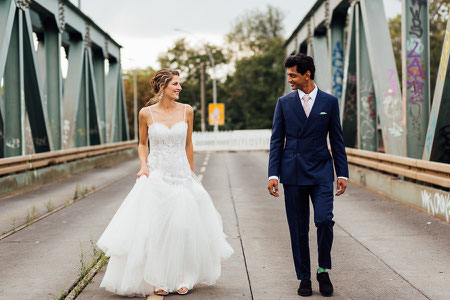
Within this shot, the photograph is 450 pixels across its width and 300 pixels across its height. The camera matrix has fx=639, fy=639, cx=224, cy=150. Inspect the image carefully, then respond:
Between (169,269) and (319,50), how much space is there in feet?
62.3

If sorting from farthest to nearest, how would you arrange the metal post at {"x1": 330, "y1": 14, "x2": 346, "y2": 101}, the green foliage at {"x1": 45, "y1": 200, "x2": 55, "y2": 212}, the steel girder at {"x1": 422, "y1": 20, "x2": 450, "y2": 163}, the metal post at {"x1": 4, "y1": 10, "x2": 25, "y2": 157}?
the metal post at {"x1": 330, "y1": 14, "x2": 346, "y2": 101} → the metal post at {"x1": 4, "y1": 10, "x2": 25, "y2": 157} → the green foliage at {"x1": 45, "y1": 200, "x2": 55, "y2": 212} → the steel girder at {"x1": 422, "y1": 20, "x2": 450, "y2": 163}

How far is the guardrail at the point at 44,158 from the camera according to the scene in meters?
12.5

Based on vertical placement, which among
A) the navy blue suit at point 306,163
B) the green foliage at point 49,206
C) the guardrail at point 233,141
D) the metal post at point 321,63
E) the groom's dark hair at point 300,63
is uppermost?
the metal post at point 321,63

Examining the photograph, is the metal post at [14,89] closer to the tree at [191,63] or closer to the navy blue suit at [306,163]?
the navy blue suit at [306,163]

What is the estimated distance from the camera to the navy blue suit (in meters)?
4.85

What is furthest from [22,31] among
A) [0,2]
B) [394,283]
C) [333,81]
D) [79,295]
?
[394,283]

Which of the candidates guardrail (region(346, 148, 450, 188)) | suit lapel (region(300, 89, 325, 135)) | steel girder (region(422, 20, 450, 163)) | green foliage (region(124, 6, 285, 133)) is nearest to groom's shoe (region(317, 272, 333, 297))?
suit lapel (region(300, 89, 325, 135))

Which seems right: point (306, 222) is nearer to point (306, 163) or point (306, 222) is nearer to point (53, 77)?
point (306, 163)

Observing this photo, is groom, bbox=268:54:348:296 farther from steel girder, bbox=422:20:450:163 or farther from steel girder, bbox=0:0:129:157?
steel girder, bbox=0:0:129:157

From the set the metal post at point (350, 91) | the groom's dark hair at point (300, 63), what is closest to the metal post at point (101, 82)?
the metal post at point (350, 91)

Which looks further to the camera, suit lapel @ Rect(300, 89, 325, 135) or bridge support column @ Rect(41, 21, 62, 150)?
bridge support column @ Rect(41, 21, 62, 150)

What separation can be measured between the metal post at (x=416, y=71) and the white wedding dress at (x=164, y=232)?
6.80 meters

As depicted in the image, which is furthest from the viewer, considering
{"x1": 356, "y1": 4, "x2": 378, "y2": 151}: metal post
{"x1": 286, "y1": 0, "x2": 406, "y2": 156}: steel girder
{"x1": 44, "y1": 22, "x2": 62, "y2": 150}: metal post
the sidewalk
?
{"x1": 44, "y1": 22, "x2": 62, "y2": 150}: metal post

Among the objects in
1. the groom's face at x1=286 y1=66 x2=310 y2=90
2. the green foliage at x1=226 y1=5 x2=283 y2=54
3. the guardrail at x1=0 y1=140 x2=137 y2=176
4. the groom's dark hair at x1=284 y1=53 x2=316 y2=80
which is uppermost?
the green foliage at x1=226 y1=5 x2=283 y2=54
